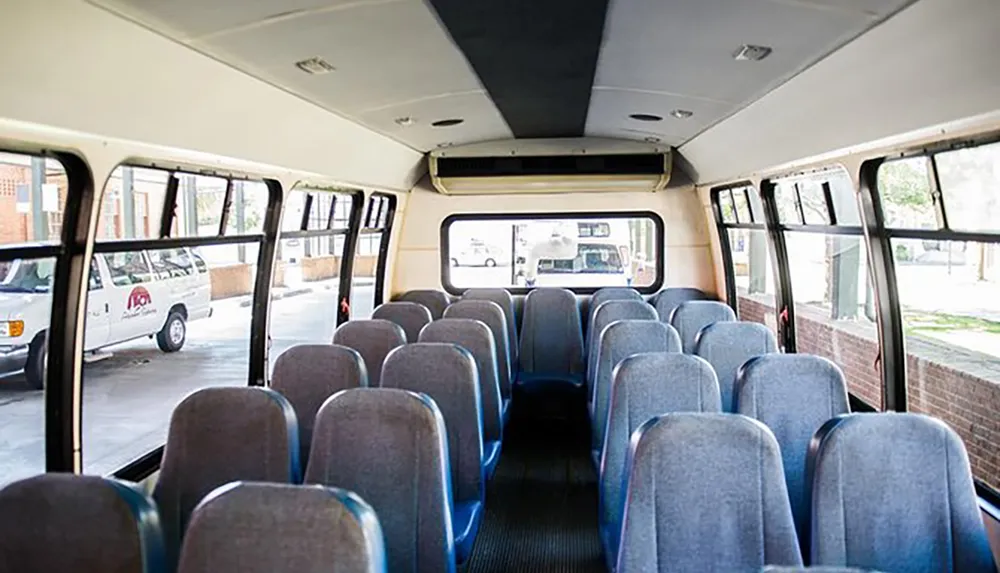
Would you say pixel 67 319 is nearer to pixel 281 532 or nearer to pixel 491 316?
pixel 281 532

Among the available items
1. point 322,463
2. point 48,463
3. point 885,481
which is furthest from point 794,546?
point 48,463

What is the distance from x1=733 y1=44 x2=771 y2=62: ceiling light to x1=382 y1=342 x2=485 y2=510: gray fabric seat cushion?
172cm

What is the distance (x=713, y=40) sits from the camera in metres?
2.91

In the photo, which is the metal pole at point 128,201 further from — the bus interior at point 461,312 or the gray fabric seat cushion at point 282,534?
the gray fabric seat cushion at point 282,534

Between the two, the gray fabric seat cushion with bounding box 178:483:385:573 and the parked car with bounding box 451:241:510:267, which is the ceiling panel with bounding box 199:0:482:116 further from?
the parked car with bounding box 451:241:510:267

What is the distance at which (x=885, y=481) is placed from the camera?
2191mm

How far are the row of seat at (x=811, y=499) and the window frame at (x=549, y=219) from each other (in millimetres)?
5229

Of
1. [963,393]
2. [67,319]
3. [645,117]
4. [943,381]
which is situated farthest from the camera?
[645,117]

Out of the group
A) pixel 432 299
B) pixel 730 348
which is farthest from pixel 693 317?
pixel 432 299

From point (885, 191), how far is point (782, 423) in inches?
54.6

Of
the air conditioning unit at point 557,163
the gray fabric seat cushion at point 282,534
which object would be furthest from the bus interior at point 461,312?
the air conditioning unit at point 557,163

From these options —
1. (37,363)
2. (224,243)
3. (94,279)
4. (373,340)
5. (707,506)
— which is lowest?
(707,506)

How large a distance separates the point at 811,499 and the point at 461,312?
3503 millimetres

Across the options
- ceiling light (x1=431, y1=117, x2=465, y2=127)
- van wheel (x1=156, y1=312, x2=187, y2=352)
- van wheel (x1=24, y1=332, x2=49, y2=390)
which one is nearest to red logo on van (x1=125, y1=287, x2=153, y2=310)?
van wheel (x1=156, y1=312, x2=187, y2=352)
